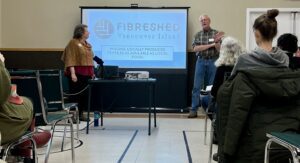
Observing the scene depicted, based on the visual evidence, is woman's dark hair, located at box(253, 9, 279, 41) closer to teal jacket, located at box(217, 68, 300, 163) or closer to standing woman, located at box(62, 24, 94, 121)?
teal jacket, located at box(217, 68, 300, 163)

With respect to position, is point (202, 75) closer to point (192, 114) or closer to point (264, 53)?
point (192, 114)

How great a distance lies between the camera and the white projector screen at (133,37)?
7281 mm

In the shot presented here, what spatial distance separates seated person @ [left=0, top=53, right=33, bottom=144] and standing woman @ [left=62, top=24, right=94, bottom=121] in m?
3.76

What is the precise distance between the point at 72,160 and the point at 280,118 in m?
2.08

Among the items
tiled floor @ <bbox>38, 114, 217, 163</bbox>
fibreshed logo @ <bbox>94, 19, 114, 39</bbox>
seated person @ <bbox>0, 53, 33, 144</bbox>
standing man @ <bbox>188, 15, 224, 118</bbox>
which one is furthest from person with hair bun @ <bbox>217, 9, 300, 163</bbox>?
fibreshed logo @ <bbox>94, 19, 114, 39</bbox>

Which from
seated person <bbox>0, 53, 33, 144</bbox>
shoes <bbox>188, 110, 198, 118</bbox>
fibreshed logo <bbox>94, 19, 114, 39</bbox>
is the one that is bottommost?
shoes <bbox>188, 110, 198, 118</bbox>

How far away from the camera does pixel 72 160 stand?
3.57 meters

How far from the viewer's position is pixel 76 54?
5.97 m

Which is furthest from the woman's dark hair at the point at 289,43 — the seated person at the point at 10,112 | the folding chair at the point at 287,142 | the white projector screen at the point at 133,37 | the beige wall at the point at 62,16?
the beige wall at the point at 62,16

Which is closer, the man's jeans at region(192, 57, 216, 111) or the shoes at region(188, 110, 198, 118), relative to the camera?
the man's jeans at region(192, 57, 216, 111)

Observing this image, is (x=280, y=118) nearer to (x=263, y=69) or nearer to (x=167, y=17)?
(x=263, y=69)

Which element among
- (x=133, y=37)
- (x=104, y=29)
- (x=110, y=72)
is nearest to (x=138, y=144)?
(x=110, y=72)

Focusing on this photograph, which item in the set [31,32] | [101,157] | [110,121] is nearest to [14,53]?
[31,32]

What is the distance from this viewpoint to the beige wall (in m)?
7.48
